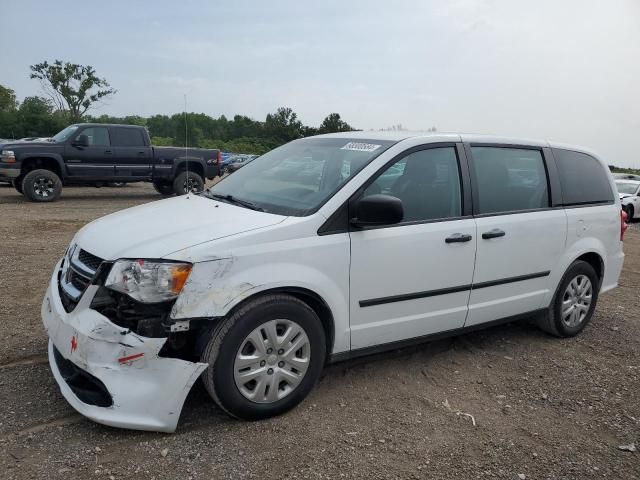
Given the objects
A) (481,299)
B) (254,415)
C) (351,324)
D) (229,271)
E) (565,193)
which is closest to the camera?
(229,271)

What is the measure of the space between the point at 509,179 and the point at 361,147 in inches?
48.9

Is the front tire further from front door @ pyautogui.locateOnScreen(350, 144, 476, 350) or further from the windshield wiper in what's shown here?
the windshield wiper

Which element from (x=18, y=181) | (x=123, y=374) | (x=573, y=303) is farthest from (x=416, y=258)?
(x=18, y=181)

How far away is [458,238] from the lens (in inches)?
146

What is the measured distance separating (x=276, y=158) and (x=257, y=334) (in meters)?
1.70

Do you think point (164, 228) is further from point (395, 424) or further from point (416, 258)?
point (395, 424)

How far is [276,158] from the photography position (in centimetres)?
425

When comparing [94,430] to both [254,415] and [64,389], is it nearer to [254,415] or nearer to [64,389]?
[64,389]

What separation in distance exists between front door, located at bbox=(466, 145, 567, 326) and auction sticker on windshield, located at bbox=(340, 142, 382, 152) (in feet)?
2.53

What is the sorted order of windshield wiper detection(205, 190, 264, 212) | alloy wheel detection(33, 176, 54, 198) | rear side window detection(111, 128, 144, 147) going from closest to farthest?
windshield wiper detection(205, 190, 264, 212)
alloy wheel detection(33, 176, 54, 198)
rear side window detection(111, 128, 144, 147)

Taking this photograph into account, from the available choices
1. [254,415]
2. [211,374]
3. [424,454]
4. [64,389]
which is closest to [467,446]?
[424,454]

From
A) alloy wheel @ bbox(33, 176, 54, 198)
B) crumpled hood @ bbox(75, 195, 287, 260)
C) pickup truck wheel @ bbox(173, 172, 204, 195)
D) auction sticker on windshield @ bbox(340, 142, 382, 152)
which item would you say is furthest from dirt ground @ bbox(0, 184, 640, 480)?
pickup truck wheel @ bbox(173, 172, 204, 195)

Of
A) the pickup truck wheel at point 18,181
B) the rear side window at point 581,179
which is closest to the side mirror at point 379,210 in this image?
the rear side window at point 581,179

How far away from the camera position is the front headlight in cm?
277
